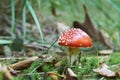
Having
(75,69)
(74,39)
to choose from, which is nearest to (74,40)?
(74,39)

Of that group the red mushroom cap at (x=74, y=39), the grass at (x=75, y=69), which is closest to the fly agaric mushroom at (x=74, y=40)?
the red mushroom cap at (x=74, y=39)

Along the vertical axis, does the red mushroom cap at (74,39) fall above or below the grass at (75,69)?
above

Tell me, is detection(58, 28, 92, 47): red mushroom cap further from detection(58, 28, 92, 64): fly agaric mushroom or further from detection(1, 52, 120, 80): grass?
detection(1, 52, 120, 80): grass

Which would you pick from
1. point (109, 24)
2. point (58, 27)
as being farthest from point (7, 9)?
point (109, 24)

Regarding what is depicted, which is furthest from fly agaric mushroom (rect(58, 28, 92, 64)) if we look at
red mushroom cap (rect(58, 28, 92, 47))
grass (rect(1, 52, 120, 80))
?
grass (rect(1, 52, 120, 80))

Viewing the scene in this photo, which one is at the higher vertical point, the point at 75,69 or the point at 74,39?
the point at 74,39

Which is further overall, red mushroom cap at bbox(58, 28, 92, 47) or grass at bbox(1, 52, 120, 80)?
red mushroom cap at bbox(58, 28, 92, 47)

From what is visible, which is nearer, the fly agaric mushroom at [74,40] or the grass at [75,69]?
the grass at [75,69]

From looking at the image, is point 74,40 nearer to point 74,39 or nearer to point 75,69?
point 74,39

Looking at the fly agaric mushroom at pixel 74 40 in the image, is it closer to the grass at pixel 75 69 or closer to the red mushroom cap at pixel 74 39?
the red mushroom cap at pixel 74 39

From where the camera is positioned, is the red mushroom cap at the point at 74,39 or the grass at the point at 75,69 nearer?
the grass at the point at 75,69

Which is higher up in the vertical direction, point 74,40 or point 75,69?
point 74,40
